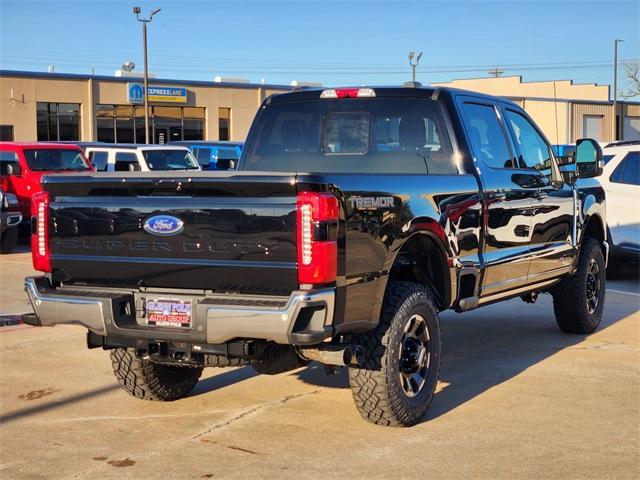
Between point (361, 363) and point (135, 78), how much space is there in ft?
158

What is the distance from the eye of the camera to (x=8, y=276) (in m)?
13.6

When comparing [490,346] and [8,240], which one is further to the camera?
[8,240]

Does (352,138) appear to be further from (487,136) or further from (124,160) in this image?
(124,160)

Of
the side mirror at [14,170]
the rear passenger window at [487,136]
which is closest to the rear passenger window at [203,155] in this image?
the side mirror at [14,170]

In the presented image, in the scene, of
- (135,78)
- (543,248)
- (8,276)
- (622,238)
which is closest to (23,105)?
(135,78)

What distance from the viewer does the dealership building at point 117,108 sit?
155ft

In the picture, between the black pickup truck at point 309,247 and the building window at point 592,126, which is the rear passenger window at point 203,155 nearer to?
the black pickup truck at point 309,247

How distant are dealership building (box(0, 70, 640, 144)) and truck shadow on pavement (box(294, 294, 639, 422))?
35.4m

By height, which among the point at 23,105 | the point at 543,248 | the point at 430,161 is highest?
the point at 23,105

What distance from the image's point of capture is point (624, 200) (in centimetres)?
1270

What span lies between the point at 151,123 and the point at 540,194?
1858 inches

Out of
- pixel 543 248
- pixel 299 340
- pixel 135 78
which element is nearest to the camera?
pixel 299 340

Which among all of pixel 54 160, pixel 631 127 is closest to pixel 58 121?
pixel 54 160

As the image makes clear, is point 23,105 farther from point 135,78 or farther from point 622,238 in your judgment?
point 622,238
